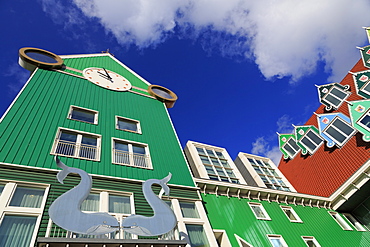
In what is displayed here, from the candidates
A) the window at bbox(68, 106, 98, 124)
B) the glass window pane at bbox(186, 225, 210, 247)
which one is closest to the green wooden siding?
the glass window pane at bbox(186, 225, 210, 247)

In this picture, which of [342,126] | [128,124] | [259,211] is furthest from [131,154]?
[342,126]

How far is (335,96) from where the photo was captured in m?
24.3

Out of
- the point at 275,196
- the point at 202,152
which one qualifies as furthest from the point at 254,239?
the point at 202,152

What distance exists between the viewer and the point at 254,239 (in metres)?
13.0

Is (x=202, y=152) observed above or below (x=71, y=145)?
above

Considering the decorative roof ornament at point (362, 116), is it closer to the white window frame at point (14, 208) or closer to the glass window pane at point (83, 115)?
the glass window pane at point (83, 115)

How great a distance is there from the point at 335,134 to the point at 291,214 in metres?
9.05

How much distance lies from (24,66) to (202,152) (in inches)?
622

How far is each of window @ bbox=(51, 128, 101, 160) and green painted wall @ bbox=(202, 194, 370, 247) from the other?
288 inches

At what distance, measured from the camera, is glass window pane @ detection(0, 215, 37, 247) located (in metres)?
7.71

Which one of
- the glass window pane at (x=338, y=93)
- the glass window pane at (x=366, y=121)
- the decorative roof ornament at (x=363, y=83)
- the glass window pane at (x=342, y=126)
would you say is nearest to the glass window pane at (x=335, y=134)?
the glass window pane at (x=342, y=126)

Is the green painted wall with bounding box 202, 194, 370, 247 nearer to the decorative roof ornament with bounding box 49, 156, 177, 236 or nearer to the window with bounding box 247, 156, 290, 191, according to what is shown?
the window with bounding box 247, 156, 290, 191

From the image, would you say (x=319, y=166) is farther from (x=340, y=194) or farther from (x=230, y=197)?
(x=230, y=197)

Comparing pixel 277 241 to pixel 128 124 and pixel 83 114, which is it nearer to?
pixel 128 124
